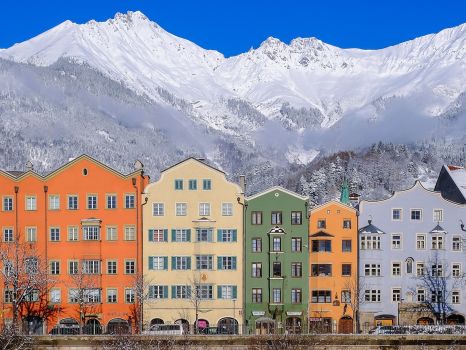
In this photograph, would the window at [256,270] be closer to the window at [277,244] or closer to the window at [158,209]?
the window at [277,244]

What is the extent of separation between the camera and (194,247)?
295 ft

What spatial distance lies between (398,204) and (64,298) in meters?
32.4

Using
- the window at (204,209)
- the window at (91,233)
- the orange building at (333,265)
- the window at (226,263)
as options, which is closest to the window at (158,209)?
the window at (204,209)

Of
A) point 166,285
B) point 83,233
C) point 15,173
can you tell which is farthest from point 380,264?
point 15,173

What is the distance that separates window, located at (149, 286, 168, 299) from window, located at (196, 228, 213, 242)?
18.1 ft

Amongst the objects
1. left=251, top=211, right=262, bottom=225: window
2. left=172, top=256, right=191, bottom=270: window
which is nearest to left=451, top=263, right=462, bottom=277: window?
left=251, top=211, right=262, bottom=225: window

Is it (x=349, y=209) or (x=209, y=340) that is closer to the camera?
(x=209, y=340)

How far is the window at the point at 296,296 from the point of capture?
89375 mm

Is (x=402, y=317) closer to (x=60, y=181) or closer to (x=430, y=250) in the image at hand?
(x=430, y=250)

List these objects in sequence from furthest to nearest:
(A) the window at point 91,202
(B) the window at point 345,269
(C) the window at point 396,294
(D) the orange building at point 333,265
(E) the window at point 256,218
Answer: (C) the window at point 396,294 < (A) the window at point 91,202 < (B) the window at point 345,269 < (E) the window at point 256,218 < (D) the orange building at point 333,265

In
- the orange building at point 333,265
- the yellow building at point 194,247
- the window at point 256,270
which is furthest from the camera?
the window at point 256,270

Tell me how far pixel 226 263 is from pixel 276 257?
4680 millimetres

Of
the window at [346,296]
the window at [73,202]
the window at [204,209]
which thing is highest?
the window at [73,202]

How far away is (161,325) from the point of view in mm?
83875
